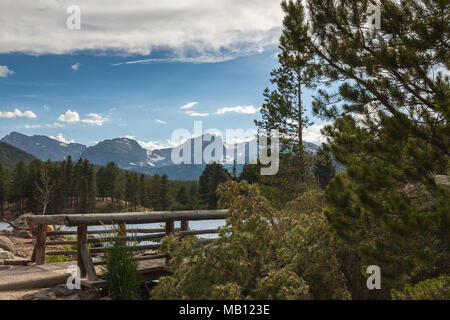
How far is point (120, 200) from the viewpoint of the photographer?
7850cm

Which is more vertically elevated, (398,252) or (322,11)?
(322,11)

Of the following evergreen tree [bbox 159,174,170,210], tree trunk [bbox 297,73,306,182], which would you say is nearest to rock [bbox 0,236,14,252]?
tree trunk [bbox 297,73,306,182]

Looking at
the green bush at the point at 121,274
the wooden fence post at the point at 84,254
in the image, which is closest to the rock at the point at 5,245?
the wooden fence post at the point at 84,254

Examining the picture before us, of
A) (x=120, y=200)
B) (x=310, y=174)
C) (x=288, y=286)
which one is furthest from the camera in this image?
(x=120, y=200)

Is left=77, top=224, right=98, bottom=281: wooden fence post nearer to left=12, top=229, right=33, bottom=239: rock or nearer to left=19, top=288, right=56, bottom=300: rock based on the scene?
left=19, top=288, right=56, bottom=300: rock

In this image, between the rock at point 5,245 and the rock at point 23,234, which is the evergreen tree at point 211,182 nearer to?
the rock at point 23,234

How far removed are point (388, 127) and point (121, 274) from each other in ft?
14.7

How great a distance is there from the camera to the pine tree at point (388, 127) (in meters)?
4.60

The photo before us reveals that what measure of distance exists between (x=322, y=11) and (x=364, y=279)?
5019 mm

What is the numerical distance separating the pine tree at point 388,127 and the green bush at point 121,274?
3178 mm

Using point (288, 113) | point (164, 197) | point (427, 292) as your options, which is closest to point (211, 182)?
point (164, 197)
